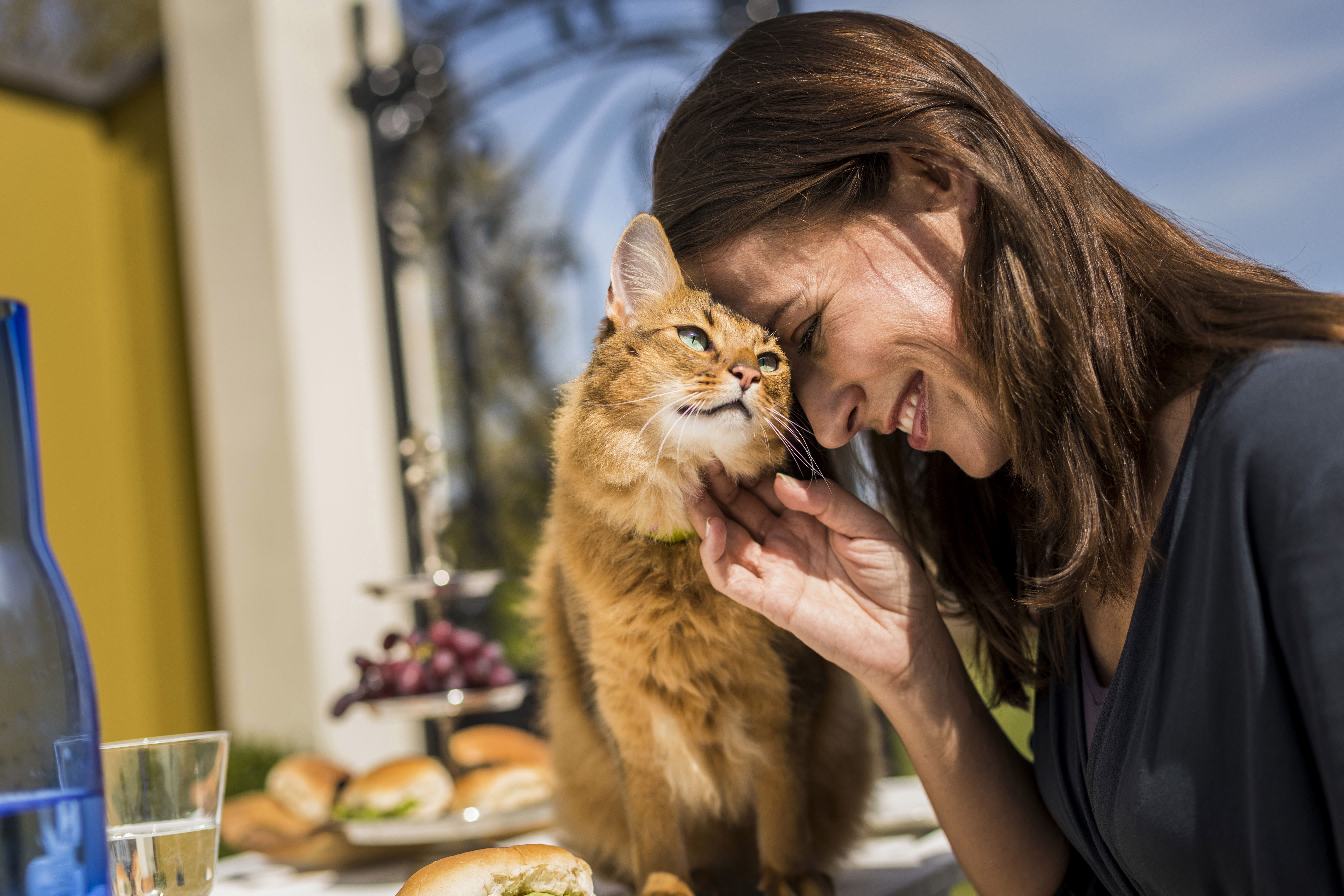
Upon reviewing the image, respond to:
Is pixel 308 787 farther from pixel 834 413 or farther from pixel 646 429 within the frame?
pixel 834 413

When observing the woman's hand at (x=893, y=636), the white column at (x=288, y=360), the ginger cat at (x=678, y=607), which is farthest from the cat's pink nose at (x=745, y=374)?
the white column at (x=288, y=360)

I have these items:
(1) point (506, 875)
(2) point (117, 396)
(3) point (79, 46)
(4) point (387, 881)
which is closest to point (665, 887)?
(1) point (506, 875)

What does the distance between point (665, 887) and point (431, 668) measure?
0.90 meters

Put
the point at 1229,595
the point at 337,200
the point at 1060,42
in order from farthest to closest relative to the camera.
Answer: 1. the point at 337,200
2. the point at 1060,42
3. the point at 1229,595

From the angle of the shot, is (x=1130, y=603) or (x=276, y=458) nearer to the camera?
(x=1130, y=603)

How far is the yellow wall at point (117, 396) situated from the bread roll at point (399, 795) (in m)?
2.79

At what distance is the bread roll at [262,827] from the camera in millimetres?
1662

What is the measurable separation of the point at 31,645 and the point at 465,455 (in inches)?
122

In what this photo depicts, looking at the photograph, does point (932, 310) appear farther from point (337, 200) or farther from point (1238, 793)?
point (337, 200)

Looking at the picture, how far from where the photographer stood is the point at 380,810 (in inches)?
65.6

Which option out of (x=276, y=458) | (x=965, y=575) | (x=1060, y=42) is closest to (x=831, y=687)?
(x=965, y=575)

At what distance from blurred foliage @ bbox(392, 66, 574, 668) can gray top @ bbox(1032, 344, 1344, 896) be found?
260cm

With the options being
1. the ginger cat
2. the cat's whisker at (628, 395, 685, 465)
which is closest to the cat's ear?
the ginger cat

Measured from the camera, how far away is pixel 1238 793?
3.16ft
